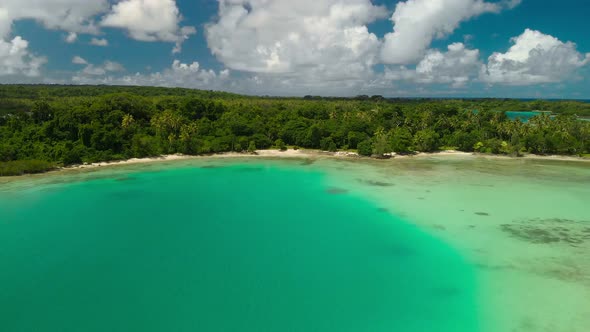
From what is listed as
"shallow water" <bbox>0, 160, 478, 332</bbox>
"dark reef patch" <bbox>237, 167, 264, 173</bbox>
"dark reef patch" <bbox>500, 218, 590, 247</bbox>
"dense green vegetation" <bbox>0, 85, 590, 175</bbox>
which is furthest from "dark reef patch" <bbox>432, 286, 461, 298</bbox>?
"dense green vegetation" <bbox>0, 85, 590, 175</bbox>

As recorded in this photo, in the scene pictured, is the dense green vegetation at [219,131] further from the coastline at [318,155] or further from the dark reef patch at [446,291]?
the dark reef patch at [446,291]

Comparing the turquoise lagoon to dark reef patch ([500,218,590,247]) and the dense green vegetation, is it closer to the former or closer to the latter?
dark reef patch ([500,218,590,247])

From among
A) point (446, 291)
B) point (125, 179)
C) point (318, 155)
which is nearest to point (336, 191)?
point (446, 291)

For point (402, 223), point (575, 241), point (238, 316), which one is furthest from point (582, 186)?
point (238, 316)

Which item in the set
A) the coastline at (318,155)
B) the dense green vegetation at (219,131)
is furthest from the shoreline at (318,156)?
the dense green vegetation at (219,131)

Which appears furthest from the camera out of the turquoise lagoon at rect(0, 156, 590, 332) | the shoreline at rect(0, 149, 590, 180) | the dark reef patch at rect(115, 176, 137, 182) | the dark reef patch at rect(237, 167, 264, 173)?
the shoreline at rect(0, 149, 590, 180)
